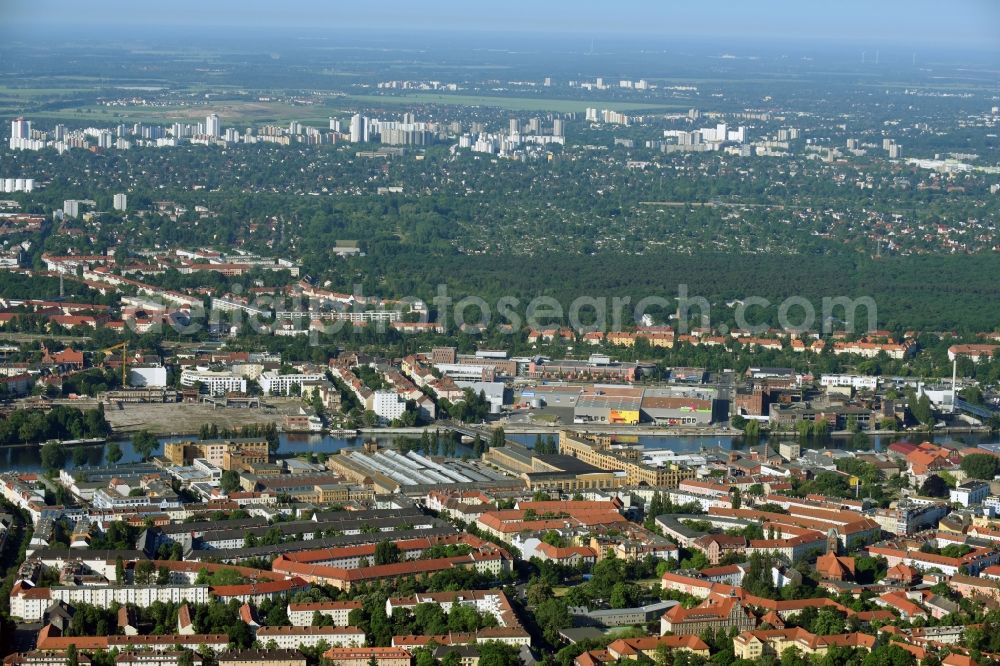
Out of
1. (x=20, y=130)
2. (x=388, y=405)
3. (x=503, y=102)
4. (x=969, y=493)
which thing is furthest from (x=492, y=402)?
(x=503, y=102)

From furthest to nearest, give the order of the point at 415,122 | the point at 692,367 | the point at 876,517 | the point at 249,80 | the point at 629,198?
the point at 249,80, the point at 415,122, the point at 629,198, the point at 692,367, the point at 876,517

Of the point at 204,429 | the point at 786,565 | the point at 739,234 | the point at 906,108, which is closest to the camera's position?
the point at 786,565

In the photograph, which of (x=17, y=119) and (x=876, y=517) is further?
(x=17, y=119)

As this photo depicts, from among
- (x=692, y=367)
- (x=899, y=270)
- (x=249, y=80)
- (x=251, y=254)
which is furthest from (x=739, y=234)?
(x=249, y=80)

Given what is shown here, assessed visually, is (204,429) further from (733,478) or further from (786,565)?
(786,565)

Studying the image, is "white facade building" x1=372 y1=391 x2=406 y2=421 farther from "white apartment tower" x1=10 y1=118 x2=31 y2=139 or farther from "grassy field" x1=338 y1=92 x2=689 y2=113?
"grassy field" x1=338 y1=92 x2=689 y2=113

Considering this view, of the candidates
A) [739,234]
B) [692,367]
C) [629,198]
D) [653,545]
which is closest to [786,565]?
[653,545]

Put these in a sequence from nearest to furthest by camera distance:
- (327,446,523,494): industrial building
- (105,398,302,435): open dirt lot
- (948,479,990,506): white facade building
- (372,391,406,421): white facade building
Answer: (327,446,523,494): industrial building → (948,479,990,506): white facade building → (105,398,302,435): open dirt lot → (372,391,406,421): white facade building

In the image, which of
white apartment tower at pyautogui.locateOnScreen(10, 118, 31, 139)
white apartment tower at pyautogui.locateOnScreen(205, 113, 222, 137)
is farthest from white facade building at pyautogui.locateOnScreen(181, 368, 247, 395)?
white apartment tower at pyautogui.locateOnScreen(205, 113, 222, 137)
